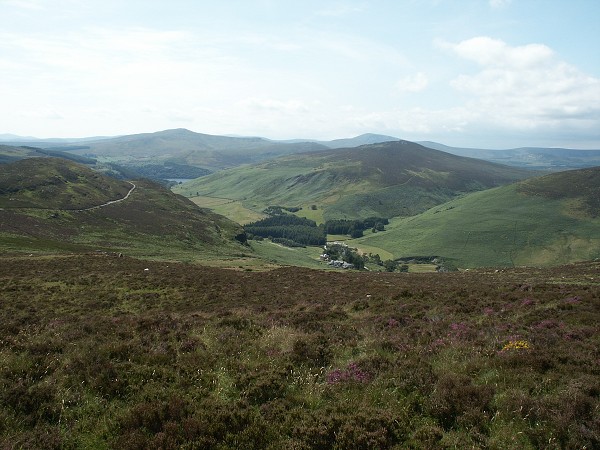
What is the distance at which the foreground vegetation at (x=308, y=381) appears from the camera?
368 inches

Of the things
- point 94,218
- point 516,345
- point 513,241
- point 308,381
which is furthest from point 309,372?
point 513,241

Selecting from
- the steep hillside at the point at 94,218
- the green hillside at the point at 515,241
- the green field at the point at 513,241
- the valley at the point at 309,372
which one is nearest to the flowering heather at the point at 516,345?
the valley at the point at 309,372

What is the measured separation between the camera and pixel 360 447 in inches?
357

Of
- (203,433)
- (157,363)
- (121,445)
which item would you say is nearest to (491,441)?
(203,433)

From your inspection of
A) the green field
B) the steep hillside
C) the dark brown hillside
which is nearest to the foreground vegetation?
the steep hillside

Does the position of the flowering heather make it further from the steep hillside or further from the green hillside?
the green hillside

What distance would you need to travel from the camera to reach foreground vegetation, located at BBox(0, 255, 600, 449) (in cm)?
934

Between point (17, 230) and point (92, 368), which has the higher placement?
point (92, 368)

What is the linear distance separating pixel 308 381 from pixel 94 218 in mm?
134163

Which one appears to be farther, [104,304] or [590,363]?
[104,304]

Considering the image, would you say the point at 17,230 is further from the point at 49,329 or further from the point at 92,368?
the point at 92,368

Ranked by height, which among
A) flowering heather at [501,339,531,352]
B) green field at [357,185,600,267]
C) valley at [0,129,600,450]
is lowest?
green field at [357,185,600,267]

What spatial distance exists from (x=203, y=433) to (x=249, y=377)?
279 cm

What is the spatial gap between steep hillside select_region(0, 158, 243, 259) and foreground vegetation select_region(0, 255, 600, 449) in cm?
6628
